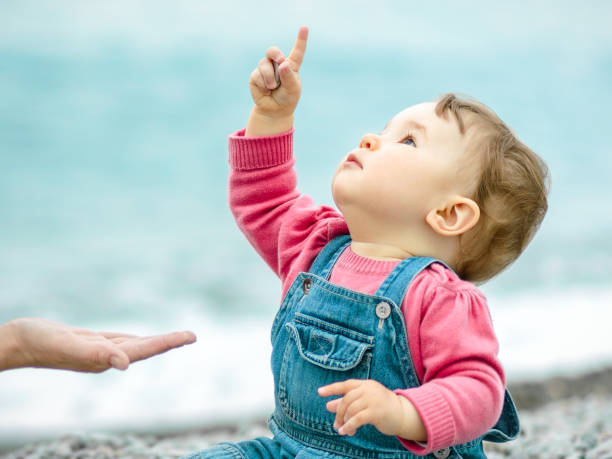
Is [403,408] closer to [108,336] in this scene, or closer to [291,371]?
[291,371]

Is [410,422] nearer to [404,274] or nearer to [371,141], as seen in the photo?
[404,274]

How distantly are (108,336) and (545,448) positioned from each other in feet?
6.24

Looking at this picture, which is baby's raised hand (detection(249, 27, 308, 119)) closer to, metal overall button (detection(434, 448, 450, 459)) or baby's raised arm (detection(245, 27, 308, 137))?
baby's raised arm (detection(245, 27, 308, 137))

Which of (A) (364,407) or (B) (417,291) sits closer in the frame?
(A) (364,407)

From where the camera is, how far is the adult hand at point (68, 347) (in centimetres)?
173

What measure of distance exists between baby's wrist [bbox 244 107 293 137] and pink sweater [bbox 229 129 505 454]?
2cm

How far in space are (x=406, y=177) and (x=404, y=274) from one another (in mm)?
249

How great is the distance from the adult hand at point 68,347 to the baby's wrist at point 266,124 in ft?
2.19

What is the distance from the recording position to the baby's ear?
1.92 meters

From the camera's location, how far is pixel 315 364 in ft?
6.17

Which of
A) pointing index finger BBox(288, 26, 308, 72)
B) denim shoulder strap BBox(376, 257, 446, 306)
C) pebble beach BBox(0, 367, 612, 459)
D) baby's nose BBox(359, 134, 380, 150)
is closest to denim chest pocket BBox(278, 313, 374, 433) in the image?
denim shoulder strap BBox(376, 257, 446, 306)

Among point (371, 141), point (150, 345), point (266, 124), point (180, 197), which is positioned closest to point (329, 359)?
point (150, 345)

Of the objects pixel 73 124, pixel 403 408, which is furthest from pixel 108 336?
pixel 73 124

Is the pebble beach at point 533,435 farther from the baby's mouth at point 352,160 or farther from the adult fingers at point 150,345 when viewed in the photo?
the baby's mouth at point 352,160
